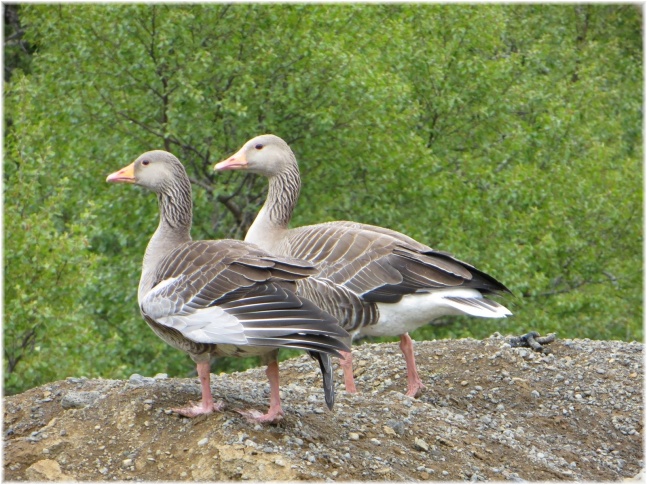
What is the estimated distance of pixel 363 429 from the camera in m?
7.54

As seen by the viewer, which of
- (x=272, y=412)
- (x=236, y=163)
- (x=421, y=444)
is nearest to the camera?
(x=272, y=412)

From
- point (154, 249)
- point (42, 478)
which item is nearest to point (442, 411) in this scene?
point (154, 249)

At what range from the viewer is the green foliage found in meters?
17.9

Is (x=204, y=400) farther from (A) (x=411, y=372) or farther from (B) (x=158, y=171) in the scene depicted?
(A) (x=411, y=372)

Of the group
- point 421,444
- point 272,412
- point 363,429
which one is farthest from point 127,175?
point 421,444

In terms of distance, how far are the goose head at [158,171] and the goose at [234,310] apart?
0.82 metres

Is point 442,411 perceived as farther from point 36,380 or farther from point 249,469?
point 36,380

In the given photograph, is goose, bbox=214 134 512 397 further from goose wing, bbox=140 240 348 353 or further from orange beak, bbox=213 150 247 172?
goose wing, bbox=140 240 348 353

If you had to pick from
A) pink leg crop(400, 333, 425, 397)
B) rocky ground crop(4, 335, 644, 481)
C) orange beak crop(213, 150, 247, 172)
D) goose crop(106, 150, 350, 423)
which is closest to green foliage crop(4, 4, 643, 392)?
orange beak crop(213, 150, 247, 172)

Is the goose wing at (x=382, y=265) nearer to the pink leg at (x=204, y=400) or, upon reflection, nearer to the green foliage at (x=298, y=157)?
Answer: the pink leg at (x=204, y=400)

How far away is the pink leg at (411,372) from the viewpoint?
941cm

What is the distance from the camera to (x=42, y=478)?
669 centimetres

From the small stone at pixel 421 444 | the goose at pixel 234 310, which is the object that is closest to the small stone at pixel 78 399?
the goose at pixel 234 310

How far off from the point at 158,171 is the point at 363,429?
9.03ft
